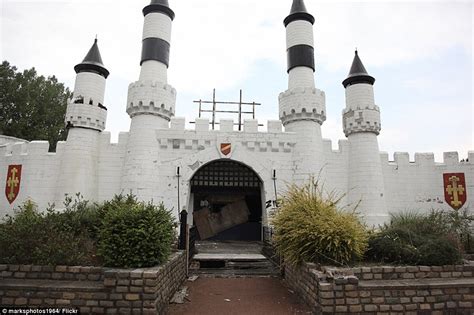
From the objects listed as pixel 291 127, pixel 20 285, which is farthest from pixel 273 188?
pixel 20 285

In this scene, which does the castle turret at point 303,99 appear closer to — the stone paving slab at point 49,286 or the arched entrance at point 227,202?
the arched entrance at point 227,202

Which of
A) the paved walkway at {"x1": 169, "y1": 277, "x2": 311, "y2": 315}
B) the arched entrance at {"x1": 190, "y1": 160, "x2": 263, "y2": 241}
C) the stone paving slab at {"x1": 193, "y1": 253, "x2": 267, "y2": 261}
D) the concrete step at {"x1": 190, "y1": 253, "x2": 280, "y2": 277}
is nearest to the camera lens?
the paved walkway at {"x1": 169, "y1": 277, "x2": 311, "y2": 315}

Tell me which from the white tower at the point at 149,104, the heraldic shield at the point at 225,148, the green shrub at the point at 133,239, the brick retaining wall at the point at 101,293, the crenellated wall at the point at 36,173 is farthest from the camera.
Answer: the crenellated wall at the point at 36,173

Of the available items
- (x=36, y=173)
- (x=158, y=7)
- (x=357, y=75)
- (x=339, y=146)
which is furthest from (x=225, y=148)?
(x=36, y=173)

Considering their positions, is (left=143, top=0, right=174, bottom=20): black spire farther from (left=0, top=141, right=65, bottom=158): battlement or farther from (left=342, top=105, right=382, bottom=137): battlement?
(left=342, top=105, right=382, bottom=137): battlement

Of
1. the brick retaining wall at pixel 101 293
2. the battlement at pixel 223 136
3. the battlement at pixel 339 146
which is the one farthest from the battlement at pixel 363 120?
the brick retaining wall at pixel 101 293

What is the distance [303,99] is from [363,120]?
3.05 metres

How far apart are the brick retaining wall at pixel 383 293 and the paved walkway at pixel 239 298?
35.5 inches

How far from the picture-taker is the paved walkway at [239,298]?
252 inches

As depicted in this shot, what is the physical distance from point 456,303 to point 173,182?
10439 millimetres

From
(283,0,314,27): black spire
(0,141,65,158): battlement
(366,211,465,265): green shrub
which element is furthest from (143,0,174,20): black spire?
(366,211,465,265): green shrub

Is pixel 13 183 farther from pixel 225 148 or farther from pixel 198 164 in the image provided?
pixel 225 148

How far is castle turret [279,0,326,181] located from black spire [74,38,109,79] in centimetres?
862

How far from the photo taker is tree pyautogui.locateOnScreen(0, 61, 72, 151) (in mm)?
23391
